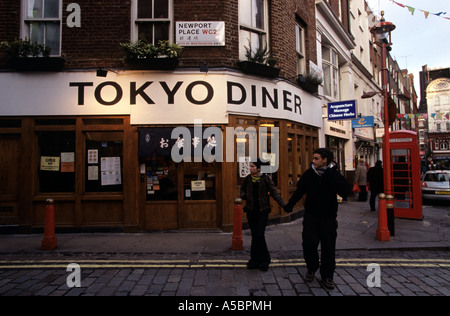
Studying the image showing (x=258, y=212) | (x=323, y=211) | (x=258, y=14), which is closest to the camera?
(x=323, y=211)

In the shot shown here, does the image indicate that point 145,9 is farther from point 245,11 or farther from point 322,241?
point 322,241

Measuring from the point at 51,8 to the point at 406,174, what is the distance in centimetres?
1225

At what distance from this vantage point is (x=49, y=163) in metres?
7.31

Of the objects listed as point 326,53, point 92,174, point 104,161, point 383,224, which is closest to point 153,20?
point 104,161

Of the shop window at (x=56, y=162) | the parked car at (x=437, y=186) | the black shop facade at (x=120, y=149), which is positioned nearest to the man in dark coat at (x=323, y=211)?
the black shop facade at (x=120, y=149)

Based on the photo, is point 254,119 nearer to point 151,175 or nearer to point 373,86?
point 151,175

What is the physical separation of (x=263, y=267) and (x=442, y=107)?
81.2 m

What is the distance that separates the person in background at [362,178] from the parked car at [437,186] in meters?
2.51

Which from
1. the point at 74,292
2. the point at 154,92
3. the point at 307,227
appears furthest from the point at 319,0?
the point at 74,292

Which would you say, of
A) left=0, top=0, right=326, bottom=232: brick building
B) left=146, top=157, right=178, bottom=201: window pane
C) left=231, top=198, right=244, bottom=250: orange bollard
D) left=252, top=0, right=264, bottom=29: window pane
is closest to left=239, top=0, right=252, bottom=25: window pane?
left=252, top=0, right=264, bottom=29: window pane

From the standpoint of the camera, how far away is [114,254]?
5426 mm

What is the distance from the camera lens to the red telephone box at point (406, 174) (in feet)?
27.2

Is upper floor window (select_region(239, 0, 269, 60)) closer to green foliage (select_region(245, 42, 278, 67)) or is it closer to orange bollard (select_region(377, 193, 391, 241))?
green foliage (select_region(245, 42, 278, 67))

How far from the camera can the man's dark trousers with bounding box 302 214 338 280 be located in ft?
12.4
